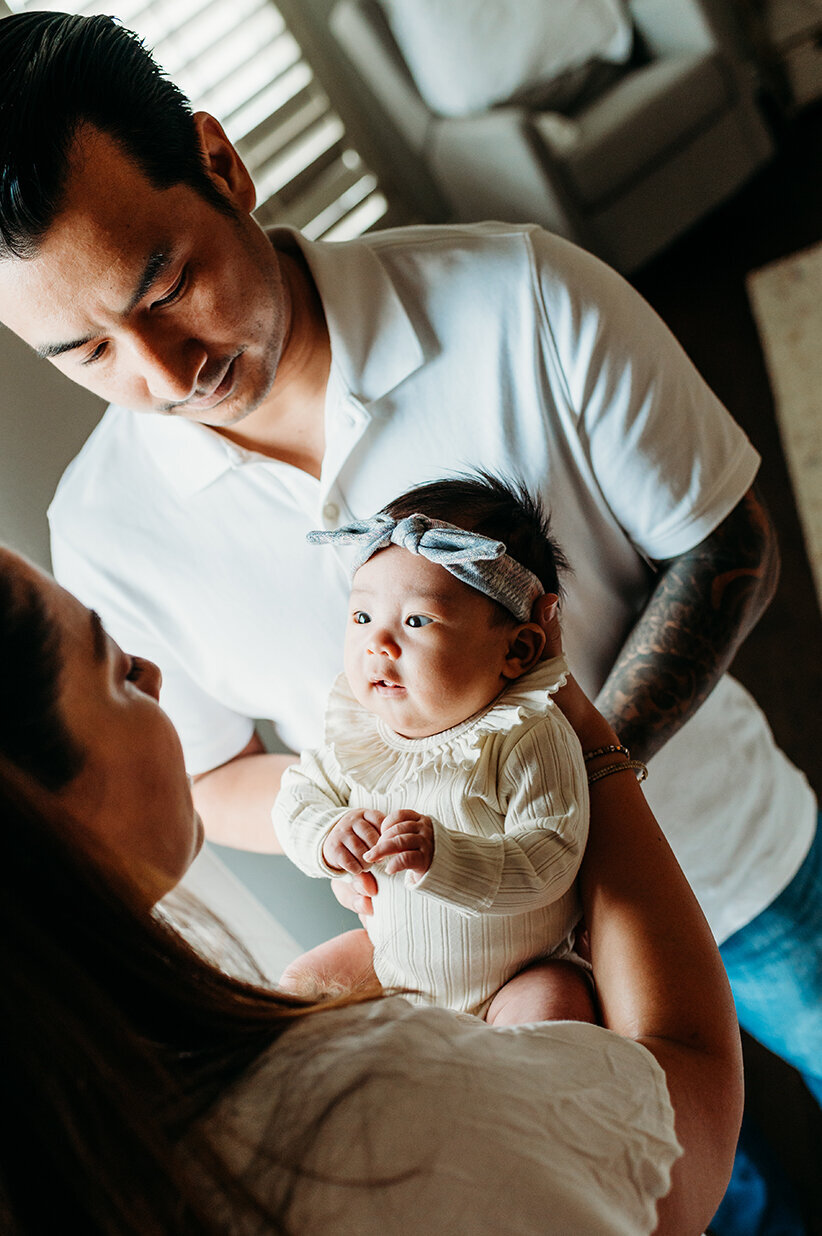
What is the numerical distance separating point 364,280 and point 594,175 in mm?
2377

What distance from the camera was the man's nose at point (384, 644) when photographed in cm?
70

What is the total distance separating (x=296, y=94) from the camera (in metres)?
2.83

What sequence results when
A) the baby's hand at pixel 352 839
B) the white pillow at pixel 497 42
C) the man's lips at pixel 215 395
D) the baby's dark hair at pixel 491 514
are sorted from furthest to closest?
the white pillow at pixel 497 42, the man's lips at pixel 215 395, the baby's dark hair at pixel 491 514, the baby's hand at pixel 352 839

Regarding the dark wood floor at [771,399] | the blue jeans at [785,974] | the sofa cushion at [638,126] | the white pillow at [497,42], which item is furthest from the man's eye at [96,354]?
the white pillow at [497,42]

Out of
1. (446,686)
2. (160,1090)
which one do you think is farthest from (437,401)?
(160,1090)

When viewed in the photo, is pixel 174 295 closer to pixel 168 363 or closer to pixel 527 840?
pixel 168 363

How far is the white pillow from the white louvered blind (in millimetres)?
376

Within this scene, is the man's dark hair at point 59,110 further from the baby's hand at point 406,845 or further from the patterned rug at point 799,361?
the patterned rug at point 799,361

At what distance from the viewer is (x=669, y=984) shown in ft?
1.97

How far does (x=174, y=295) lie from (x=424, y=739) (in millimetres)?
453

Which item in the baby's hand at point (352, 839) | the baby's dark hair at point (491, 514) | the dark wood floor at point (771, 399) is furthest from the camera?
the dark wood floor at point (771, 399)

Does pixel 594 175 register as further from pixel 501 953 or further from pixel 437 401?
pixel 501 953

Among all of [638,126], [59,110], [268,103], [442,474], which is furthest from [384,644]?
[638,126]

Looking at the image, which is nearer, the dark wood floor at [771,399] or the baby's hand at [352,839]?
the baby's hand at [352,839]
